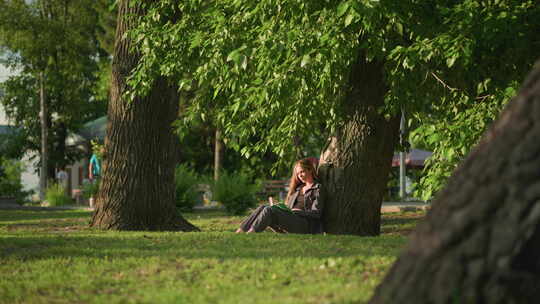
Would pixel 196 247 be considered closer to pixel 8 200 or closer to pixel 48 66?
pixel 8 200

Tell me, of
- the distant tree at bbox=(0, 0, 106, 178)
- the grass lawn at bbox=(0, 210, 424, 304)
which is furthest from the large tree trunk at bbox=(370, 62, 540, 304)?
the distant tree at bbox=(0, 0, 106, 178)

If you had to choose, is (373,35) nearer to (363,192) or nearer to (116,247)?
(363,192)

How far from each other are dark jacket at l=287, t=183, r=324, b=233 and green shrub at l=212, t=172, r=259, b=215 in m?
7.29

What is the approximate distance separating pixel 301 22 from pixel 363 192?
303cm

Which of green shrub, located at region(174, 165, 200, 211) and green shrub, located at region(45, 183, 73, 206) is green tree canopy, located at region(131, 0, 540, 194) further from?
green shrub, located at region(45, 183, 73, 206)

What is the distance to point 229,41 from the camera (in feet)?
28.5

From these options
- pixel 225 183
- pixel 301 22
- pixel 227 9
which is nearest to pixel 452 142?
pixel 301 22

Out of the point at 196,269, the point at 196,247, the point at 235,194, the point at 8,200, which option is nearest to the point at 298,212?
the point at 196,247

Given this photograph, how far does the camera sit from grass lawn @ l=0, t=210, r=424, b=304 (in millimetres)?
4789

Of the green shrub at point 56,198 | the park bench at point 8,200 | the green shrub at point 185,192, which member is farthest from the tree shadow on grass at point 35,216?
the park bench at point 8,200

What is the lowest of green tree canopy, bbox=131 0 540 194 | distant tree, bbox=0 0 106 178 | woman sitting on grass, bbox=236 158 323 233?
woman sitting on grass, bbox=236 158 323 233

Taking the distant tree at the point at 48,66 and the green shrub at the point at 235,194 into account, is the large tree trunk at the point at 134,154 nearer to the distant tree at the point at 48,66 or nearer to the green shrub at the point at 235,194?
the green shrub at the point at 235,194

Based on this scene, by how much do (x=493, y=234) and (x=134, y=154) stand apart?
7.96 meters

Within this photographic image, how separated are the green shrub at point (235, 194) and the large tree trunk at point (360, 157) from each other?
7477 millimetres
